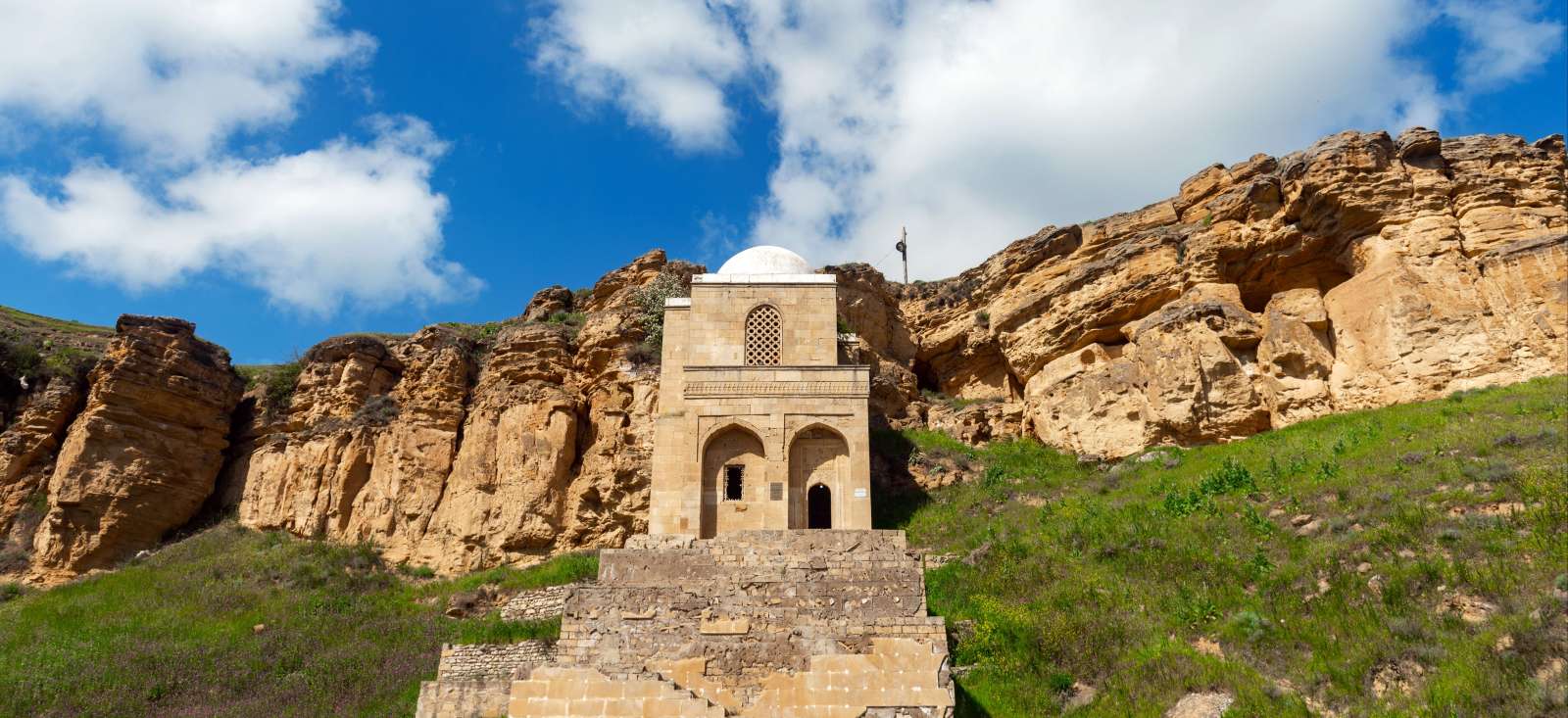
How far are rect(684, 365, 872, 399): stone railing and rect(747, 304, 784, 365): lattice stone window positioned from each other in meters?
0.92

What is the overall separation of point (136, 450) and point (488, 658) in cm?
1227

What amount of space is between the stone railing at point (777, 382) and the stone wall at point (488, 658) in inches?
230

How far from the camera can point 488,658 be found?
49.5ft

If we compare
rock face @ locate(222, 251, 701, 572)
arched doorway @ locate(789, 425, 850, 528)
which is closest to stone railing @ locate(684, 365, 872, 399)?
arched doorway @ locate(789, 425, 850, 528)

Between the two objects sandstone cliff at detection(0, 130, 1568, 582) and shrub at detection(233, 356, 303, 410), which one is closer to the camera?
sandstone cliff at detection(0, 130, 1568, 582)

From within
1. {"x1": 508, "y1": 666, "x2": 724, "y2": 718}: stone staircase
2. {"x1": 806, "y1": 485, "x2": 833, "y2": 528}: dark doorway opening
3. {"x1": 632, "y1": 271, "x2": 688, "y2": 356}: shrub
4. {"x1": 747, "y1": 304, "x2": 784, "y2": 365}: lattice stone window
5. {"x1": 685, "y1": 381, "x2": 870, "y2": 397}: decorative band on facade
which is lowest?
{"x1": 508, "y1": 666, "x2": 724, "y2": 718}: stone staircase

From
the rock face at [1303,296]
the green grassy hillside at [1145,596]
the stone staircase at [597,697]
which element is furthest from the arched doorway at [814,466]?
the stone staircase at [597,697]

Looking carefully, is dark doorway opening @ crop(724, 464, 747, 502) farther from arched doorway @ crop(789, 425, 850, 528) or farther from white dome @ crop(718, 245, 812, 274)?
white dome @ crop(718, 245, 812, 274)

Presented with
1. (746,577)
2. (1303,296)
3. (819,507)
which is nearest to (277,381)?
(819,507)

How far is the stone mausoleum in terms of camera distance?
478 inches

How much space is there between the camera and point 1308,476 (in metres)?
15.8

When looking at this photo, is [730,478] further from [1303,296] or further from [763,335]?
[1303,296]

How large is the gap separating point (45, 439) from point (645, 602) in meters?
17.3

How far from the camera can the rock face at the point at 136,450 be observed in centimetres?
2072
